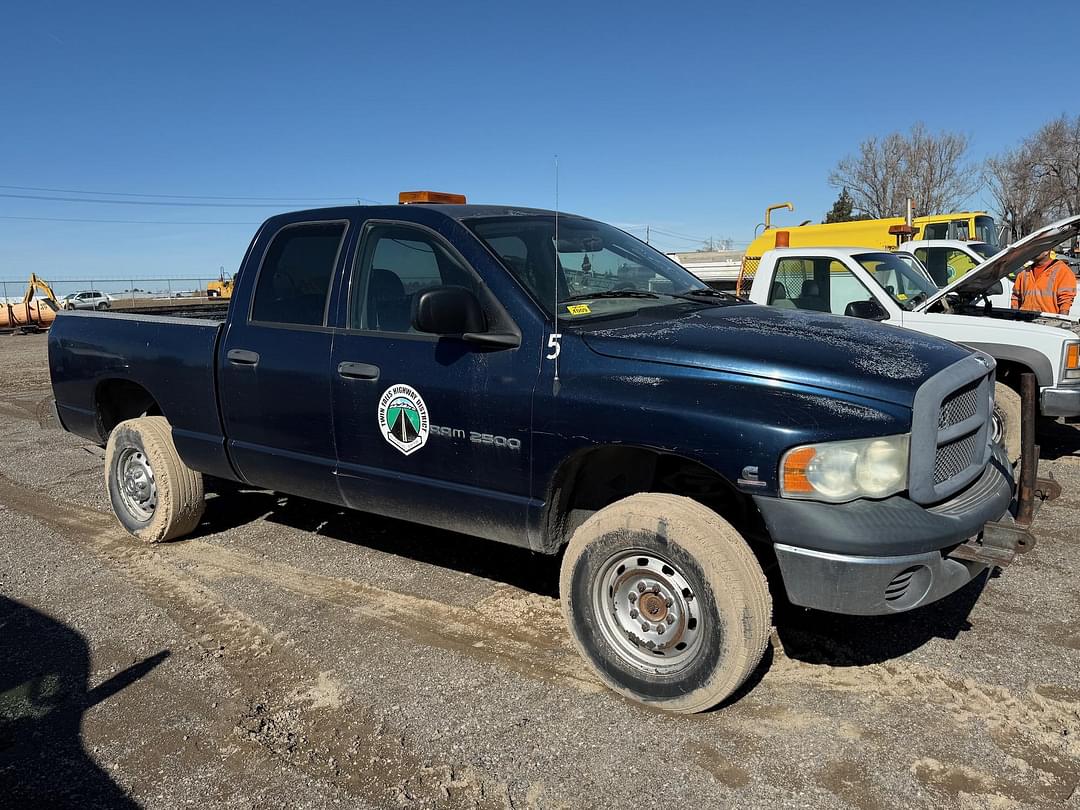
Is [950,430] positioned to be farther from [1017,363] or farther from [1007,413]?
[1017,363]

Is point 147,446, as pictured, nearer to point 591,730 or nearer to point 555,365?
point 555,365

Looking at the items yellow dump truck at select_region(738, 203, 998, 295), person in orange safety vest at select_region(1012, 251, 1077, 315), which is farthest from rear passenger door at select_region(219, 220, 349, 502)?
yellow dump truck at select_region(738, 203, 998, 295)

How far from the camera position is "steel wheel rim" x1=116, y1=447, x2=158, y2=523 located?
529 cm

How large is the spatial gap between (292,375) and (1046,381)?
559cm

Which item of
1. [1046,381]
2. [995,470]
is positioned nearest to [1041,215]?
[1046,381]

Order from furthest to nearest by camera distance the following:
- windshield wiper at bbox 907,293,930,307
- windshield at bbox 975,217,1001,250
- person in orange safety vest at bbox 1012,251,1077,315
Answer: windshield at bbox 975,217,1001,250
person in orange safety vest at bbox 1012,251,1077,315
windshield wiper at bbox 907,293,930,307

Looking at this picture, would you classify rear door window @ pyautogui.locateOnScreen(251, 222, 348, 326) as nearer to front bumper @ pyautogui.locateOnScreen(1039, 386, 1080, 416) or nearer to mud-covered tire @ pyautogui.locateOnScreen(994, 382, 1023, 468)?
mud-covered tire @ pyautogui.locateOnScreen(994, 382, 1023, 468)

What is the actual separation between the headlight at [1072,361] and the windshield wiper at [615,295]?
162 inches

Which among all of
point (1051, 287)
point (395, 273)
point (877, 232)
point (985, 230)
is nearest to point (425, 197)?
point (395, 273)

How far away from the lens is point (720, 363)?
9.77 ft

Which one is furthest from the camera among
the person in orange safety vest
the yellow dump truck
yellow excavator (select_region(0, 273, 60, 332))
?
yellow excavator (select_region(0, 273, 60, 332))

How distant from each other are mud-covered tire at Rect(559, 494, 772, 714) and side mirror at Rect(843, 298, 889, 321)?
4.37 metres

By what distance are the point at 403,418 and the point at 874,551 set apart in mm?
2099

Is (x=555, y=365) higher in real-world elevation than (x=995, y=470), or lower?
higher
